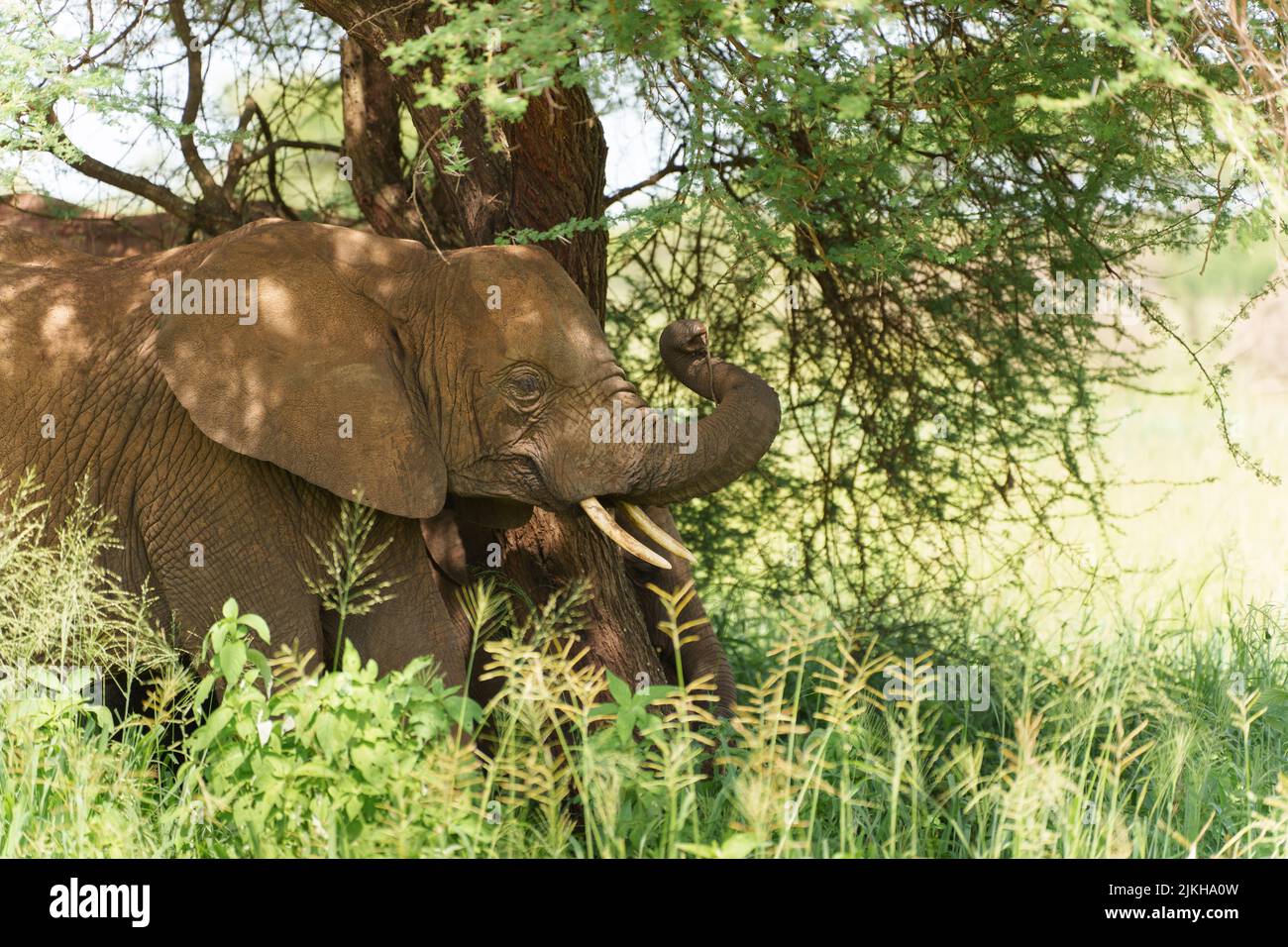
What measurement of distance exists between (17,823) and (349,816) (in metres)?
0.99

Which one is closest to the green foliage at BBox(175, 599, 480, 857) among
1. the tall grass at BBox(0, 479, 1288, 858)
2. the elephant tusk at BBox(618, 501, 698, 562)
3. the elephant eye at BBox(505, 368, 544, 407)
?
the tall grass at BBox(0, 479, 1288, 858)

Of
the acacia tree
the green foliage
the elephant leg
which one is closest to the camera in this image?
the green foliage

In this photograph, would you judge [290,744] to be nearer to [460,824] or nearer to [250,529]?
[460,824]

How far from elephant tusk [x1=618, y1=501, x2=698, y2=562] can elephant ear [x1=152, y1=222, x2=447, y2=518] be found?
662 millimetres

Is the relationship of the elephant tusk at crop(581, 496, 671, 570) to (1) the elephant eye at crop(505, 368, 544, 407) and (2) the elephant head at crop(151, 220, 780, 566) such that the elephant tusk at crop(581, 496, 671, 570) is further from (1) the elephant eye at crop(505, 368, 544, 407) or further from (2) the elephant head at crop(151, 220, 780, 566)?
(1) the elephant eye at crop(505, 368, 544, 407)

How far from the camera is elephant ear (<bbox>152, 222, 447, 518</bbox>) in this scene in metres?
5.12

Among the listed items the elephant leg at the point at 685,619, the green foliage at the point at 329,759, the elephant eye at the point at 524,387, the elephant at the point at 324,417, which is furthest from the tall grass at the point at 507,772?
the elephant leg at the point at 685,619

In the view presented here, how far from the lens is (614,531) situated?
5.14 m

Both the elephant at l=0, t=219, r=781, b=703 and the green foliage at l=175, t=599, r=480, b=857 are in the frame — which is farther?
the elephant at l=0, t=219, r=781, b=703

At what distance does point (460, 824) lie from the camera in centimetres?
371
